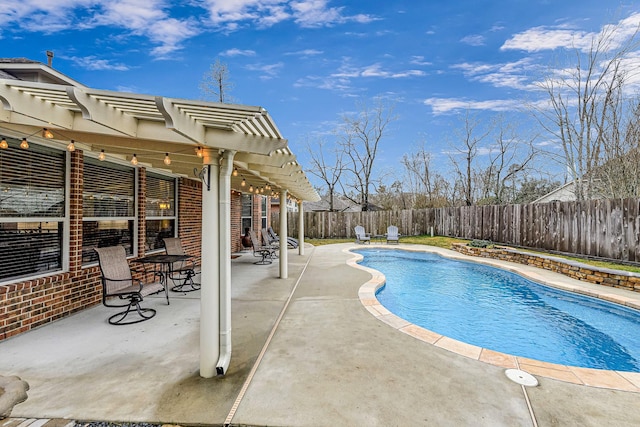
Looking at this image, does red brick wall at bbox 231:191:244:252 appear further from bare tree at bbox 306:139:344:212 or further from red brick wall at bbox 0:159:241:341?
bare tree at bbox 306:139:344:212

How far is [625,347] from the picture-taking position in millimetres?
4496

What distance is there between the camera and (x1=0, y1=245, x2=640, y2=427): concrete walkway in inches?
93.3

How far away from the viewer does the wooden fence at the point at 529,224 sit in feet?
25.1

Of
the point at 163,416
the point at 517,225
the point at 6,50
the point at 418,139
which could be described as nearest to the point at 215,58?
the point at 6,50

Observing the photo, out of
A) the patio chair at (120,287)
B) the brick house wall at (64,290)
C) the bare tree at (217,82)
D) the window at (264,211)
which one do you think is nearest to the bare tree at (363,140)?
the bare tree at (217,82)

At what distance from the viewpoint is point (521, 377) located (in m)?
2.93

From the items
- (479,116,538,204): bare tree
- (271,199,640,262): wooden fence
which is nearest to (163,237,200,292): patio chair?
(271,199,640,262): wooden fence


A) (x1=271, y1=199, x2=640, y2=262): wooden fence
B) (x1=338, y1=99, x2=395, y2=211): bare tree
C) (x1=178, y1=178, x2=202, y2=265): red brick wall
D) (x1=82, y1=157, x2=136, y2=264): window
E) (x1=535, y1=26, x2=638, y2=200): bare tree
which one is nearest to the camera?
(x1=82, y1=157, x2=136, y2=264): window

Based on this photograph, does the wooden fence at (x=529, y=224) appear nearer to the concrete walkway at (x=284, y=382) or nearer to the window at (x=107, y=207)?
the concrete walkway at (x=284, y=382)

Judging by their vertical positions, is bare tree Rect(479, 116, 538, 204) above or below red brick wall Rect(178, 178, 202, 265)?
above

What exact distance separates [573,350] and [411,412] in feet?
12.1

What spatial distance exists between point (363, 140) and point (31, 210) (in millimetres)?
21836

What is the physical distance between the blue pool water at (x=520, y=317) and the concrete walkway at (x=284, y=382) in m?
1.79

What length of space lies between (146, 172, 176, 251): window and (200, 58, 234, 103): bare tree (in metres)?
13.2
